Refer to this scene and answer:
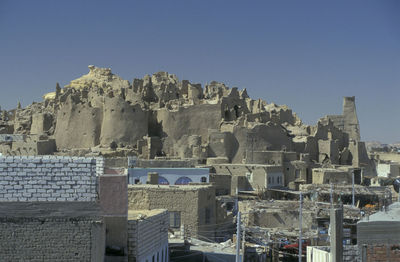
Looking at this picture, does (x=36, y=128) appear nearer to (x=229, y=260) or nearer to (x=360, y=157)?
(x=360, y=157)

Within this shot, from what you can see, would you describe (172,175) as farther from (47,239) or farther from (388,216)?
(388,216)

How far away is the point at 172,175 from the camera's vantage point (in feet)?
84.2

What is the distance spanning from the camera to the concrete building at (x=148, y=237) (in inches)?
472

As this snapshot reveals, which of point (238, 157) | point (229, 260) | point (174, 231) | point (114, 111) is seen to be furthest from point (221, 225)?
point (114, 111)

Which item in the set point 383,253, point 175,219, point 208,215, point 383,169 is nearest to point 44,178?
point 383,253

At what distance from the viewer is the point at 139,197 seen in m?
18.1

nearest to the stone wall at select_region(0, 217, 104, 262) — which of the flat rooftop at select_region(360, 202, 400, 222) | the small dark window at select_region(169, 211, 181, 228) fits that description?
the flat rooftop at select_region(360, 202, 400, 222)

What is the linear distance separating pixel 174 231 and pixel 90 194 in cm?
758

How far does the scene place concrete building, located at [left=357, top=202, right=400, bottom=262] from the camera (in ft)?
31.3

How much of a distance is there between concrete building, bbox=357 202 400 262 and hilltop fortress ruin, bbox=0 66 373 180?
83.1 ft

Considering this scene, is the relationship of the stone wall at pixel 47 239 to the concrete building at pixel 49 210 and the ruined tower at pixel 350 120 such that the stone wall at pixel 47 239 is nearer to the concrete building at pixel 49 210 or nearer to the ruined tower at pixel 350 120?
the concrete building at pixel 49 210

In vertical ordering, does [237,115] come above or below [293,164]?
above

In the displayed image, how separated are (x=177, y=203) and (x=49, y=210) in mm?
8247

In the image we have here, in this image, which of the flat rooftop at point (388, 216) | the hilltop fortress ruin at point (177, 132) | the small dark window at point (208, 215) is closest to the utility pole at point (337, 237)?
the flat rooftop at point (388, 216)
